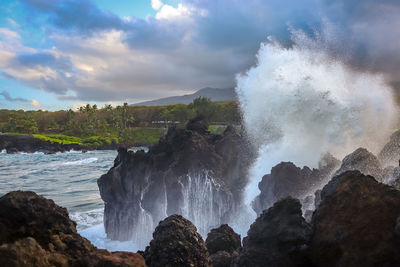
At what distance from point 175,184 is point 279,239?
10.1 m

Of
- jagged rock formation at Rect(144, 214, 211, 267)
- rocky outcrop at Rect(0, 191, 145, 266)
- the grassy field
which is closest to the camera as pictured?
rocky outcrop at Rect(0, 191, 145, 266)

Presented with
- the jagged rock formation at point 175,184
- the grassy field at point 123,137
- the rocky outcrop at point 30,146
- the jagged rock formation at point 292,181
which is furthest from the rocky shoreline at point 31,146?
the jagged rock formation at point 292,181

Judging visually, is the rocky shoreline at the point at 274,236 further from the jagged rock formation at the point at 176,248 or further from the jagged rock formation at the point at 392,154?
the jagged rock formation at the point at 392,154

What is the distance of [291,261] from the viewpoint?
15.0 ft

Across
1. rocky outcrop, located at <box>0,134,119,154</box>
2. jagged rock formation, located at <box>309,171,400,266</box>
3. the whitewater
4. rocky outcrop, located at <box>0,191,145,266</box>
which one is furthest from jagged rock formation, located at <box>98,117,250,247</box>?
rocky outcrop, located at <box>0,134,119,154</box>

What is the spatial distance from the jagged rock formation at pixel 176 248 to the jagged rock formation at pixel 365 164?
18.3 ft

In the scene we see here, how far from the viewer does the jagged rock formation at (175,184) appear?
48.0 ft

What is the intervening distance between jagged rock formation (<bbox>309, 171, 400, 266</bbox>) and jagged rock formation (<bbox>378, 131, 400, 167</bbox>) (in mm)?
7999

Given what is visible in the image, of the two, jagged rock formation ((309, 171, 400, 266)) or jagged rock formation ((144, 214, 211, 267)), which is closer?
jagged rock formation ((309, 171, 400, 266))

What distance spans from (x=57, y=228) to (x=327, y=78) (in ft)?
56.0

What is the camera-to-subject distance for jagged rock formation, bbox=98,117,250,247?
48.0 feet

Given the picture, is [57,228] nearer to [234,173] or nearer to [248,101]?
Result: [234,173]

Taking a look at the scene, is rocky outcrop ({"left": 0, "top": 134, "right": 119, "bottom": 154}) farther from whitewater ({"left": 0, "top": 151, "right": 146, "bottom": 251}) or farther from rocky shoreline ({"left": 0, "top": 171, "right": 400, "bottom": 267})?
rocky shoreline ({"left": 0, "top": 171, "right": 400, "bottom": 267})

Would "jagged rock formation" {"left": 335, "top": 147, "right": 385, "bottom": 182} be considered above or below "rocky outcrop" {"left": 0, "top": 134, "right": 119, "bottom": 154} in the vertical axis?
above
